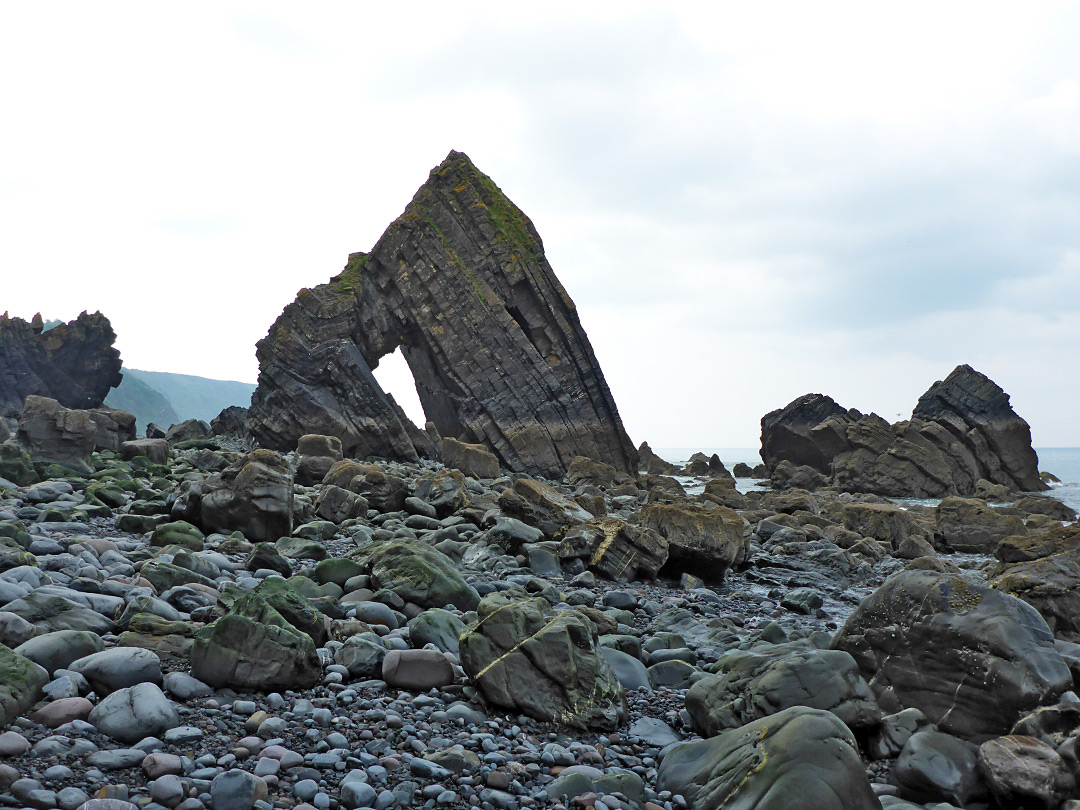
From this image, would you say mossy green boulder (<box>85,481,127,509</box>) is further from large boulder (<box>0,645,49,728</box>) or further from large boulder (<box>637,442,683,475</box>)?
large boulder (<box>637,442,683,475</box>)

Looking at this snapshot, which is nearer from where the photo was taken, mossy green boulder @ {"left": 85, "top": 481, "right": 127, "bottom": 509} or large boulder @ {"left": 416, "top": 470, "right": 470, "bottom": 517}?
mossy green boulder @ {"left": 85, "top": 481, "right": 127, "bottom": 509}

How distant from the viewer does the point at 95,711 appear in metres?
3.53

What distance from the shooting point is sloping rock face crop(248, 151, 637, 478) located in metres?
31.6

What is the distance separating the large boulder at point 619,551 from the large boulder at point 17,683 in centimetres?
645

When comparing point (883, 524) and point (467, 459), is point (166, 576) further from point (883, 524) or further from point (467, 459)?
point (467, 459)

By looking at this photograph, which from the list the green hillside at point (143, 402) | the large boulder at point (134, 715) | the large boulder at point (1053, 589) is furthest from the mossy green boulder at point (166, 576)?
the green hillside at point (143, 402)

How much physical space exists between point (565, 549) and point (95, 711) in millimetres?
6443

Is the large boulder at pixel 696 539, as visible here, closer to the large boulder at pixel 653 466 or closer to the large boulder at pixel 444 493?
the large boulder at pixel 444 493

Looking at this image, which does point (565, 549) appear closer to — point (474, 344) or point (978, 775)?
point (978, 775)

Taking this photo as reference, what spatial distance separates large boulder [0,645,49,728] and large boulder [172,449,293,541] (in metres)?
5.46

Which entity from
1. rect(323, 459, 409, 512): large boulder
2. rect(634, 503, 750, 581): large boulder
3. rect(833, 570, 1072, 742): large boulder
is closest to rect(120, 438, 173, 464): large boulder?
rect(323, 459, 409, 512): large boulder

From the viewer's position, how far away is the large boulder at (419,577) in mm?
6441

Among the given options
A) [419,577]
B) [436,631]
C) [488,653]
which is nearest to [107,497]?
[419,577]

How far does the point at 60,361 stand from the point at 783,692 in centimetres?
5869
